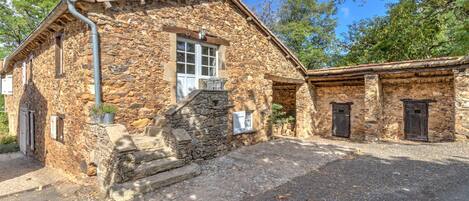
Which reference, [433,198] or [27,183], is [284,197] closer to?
[433,198]

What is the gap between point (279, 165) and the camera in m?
7.05

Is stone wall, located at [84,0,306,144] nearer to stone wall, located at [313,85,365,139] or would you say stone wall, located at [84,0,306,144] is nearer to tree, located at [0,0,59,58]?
stone wall, located at [313,85,365,139]

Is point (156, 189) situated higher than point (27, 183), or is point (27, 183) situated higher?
point (156, 189)

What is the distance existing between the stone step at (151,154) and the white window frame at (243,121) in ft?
11.2

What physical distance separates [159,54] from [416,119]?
10.5 m

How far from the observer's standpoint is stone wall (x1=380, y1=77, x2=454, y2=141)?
1009 cm

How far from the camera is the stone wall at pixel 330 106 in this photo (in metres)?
12.3

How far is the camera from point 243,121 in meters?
9.70

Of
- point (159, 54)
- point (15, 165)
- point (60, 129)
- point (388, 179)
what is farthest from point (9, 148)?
point (388, 179)

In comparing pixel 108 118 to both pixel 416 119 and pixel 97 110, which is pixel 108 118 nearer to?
pixel 97 110

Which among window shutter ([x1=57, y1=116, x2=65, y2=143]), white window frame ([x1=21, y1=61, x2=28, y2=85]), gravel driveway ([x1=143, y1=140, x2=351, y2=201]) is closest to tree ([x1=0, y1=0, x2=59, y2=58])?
white window frame ([x1=21, y1=61, x2=28, y2=85])

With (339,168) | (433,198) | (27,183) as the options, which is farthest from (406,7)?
(27,183)

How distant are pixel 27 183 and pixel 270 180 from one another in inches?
274

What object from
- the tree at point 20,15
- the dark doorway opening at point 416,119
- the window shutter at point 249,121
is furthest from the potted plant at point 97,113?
the tree at point 20,15
